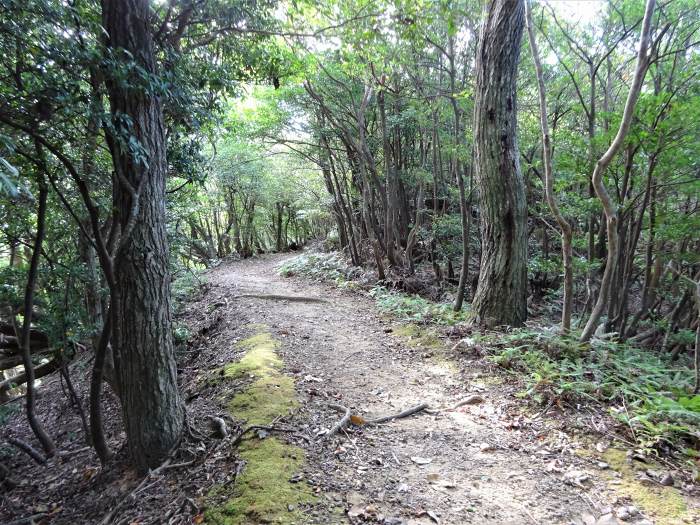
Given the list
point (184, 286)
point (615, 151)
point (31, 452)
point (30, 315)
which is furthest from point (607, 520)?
point (184, 286)

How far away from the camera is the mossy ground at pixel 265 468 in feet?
8.63

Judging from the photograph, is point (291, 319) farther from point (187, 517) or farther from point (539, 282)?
point (539, 282)

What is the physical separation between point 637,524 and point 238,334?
237 inches

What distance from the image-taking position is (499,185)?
584cm

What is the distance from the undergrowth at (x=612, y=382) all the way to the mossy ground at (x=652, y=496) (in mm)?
323

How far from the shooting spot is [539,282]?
40.1 ft

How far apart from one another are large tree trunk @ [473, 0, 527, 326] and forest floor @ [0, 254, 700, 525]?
109cm

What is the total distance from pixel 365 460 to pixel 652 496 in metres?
2.05

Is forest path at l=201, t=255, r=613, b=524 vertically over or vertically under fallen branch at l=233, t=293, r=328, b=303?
under

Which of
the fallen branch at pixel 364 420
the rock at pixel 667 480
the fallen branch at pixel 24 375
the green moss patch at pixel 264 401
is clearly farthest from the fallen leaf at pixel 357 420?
the fallen branch at pixel 24 375

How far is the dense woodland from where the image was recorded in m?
3.14

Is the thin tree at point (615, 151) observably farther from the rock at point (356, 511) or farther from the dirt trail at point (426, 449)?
the rock at point (356, 511)

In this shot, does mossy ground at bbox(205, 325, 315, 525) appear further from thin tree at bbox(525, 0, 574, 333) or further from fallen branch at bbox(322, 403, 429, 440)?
thin tree at bbox(525, 0, 574, 333)

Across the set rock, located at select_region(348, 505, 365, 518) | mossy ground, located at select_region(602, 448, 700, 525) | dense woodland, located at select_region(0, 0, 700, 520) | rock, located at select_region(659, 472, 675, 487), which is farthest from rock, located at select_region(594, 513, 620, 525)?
dense woodland, located at select_region(0, 0, 700, 520)
